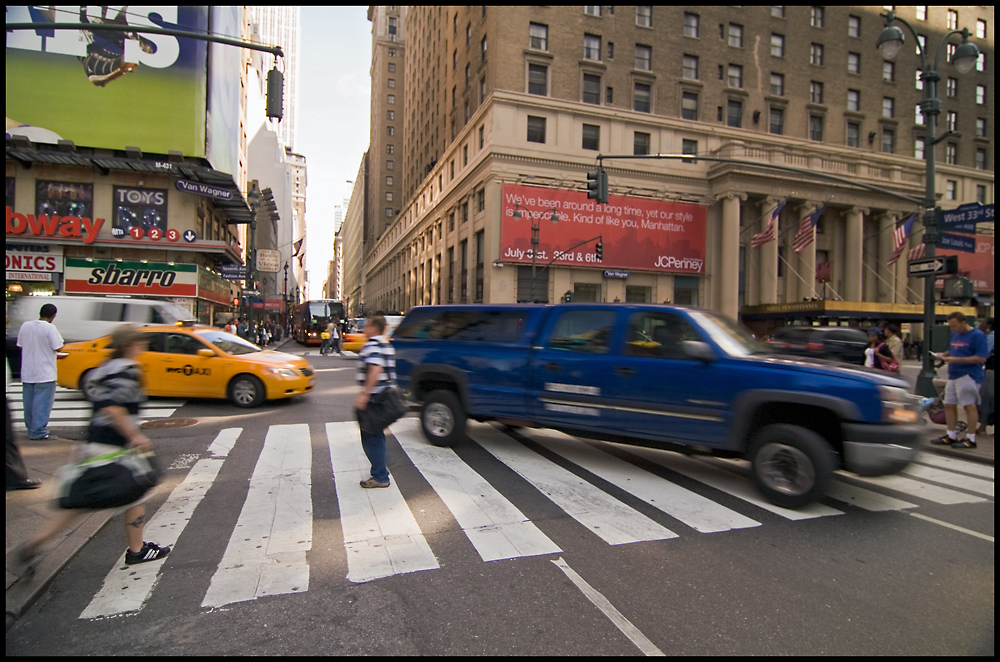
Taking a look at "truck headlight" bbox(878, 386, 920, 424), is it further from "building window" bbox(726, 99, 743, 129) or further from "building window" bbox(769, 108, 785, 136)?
"building window" bbox(769, 108, 785, 136)

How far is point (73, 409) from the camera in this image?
9.94 metres

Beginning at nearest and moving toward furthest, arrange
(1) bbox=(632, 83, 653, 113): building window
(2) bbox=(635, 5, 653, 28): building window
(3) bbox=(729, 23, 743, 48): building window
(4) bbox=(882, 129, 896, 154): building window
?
1. (2) bbox=(635, 5, 653, 28): building window
2. (1) bbox=(632, 83, 653, 113): building window
3. (3) bbox=(729, 23, 743, 48): building window
4. (4) bbox=(882, 129, 896, 154): building window

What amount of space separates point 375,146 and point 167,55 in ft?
226

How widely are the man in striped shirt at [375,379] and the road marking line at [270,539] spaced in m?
→ 0.74

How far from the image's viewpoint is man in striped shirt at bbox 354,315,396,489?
217 inches

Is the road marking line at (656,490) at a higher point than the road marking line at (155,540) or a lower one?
higher

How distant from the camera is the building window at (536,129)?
37.2 metres

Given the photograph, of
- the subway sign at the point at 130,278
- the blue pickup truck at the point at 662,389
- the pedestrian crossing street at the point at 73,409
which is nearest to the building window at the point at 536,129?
the subway sign at the point at 130,278

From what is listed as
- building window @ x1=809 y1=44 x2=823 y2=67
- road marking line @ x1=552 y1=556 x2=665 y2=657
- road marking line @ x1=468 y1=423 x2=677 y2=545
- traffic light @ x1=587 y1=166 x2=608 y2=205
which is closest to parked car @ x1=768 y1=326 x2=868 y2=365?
traffic light @ x1=587 y1=166 x2=608 y2=205

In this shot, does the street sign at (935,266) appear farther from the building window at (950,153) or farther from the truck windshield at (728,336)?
the building window at (950,153)

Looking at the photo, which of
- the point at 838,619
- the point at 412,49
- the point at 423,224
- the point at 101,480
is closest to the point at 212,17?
the point at 423,224

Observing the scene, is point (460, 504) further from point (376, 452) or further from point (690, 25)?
point (690, 25)

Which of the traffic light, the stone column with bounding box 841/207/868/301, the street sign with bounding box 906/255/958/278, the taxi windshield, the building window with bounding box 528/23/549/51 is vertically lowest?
the taxi windshield

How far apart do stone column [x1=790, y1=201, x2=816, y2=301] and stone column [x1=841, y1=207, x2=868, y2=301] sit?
3.14m
